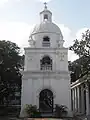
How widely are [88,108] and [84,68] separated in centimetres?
723

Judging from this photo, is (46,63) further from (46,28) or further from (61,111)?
(61,111)

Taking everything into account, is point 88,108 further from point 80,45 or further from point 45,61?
point 80,45

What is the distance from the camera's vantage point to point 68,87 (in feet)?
84.2

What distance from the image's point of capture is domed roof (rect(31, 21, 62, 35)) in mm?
27702

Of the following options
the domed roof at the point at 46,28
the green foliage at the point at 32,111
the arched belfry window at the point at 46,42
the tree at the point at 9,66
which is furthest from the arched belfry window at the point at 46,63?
the tree at the point at 9,66

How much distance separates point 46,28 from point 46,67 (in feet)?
15.6

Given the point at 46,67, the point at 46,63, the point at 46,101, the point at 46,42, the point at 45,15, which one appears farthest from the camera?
the point at 46,101

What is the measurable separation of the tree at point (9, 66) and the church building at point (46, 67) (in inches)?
331

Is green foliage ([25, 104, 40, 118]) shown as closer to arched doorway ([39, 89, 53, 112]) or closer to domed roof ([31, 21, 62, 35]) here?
arched doorway ([39, 89, 53, 112])

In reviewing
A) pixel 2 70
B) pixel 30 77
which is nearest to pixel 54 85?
pixel 30 77

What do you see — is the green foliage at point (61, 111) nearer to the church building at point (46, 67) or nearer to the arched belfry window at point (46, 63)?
the church building at point (46, 67)

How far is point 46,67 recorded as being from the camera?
26.5 metres

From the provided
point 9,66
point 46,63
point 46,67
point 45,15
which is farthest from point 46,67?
point 9,66

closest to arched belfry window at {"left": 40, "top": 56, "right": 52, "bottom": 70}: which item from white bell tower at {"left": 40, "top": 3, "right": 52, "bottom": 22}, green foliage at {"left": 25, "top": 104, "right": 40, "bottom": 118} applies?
green foliage at {"left": 25, "top": 104, "right": 40, "bottom": 118}
